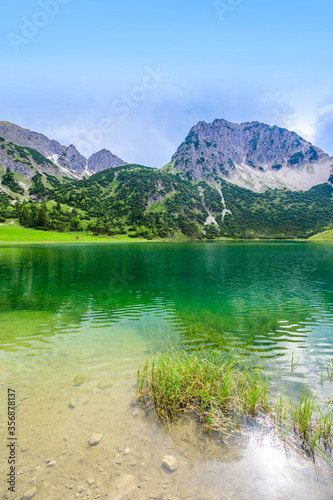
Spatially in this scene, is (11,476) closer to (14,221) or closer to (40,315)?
(40,315)

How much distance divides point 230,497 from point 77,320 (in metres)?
15.1

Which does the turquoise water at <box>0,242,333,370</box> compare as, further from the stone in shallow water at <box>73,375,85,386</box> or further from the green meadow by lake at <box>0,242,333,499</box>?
the stone in shallow water at <box>73,375,85,386</box>

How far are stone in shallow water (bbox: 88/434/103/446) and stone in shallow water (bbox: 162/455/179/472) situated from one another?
194 cm

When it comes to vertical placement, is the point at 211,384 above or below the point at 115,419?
above

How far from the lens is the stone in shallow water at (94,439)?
A: 5863 mm

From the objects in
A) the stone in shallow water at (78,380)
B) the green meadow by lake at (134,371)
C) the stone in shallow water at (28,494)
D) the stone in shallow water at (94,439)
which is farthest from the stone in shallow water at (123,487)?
the stone in shallow water at (78,380)

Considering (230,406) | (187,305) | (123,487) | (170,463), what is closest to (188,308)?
(187,305)

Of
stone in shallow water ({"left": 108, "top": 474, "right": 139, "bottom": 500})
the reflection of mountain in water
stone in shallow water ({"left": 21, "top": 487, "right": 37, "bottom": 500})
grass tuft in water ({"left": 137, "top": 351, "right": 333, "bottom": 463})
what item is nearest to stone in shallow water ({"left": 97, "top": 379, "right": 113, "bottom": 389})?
grass tuft in water ({"left": 137, "top": 351, "right": 333, "bottom": 463})

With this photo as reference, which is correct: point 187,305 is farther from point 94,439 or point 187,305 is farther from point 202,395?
point 94,439

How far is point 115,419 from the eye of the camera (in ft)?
22.6

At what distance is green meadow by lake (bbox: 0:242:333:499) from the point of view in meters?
4.93

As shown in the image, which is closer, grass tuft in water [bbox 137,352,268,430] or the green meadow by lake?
the green meadow by lake

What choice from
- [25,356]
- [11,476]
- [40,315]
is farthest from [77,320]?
[11,476]

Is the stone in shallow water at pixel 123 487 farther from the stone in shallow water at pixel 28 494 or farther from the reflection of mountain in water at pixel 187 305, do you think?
the reflection of mountain in water at pixel 187 305
